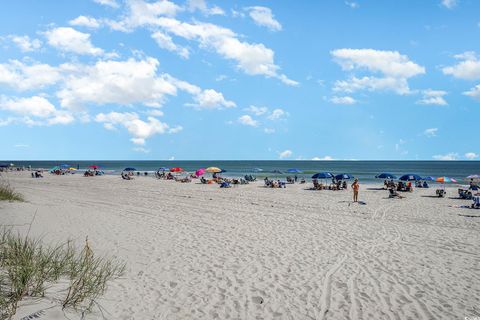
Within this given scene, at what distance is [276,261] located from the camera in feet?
23.7

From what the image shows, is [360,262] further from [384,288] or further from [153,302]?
[153,302]

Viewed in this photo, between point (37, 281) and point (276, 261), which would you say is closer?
point (37, 281)

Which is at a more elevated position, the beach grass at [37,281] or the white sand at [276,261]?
the beach grass at [37,281]

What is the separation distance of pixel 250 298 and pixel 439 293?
3489mm

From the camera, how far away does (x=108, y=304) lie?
460 cm

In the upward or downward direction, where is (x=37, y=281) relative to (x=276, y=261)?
upward

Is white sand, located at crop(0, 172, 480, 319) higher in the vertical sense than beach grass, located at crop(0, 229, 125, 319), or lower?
lower

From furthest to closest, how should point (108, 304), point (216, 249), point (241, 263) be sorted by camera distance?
point (216, 249) → point (241, 263) → point (108, 304)

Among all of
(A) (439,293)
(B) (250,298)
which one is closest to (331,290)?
(B) (250,298)

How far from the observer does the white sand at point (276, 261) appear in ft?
16.4

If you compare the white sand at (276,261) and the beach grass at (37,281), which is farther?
the white sand at (276,261)

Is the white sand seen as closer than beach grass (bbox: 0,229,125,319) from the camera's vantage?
No

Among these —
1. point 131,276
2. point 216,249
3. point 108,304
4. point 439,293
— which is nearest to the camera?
point 108,304

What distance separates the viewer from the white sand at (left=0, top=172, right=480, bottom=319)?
5008 mm
